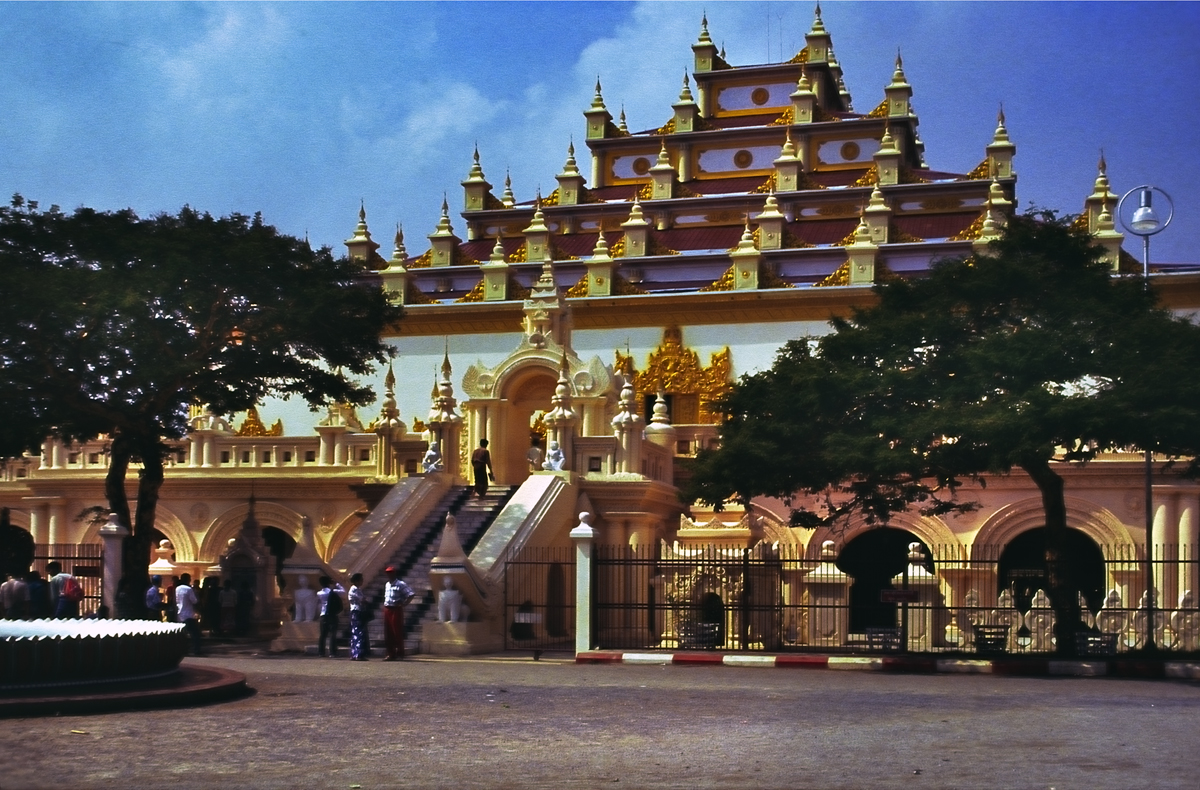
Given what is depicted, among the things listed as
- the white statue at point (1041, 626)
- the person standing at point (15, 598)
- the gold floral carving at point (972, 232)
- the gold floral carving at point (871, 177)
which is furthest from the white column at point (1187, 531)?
the person standing at point (15, 598)

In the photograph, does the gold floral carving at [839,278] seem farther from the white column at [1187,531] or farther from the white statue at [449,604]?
the white statue at [449,604]

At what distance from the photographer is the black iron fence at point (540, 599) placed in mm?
26516

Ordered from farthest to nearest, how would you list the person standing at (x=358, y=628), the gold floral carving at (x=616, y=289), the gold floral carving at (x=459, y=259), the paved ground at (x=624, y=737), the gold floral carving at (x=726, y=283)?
the gold floral carving at (x=459, y=259) < the gold floral carving at (x=616, y=289) < the gold floral carving at (x=726, y=283) < the person standing at (x=358, y=628) < the paved ground at (x=624, y=737)

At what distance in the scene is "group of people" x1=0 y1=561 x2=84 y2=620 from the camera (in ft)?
78.8

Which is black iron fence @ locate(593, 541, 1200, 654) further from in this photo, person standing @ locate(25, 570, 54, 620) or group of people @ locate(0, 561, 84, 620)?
person standing @ locate(25, 570, 54, 620)

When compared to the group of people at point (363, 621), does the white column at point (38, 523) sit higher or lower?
higher

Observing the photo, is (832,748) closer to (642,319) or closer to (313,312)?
(313,312)

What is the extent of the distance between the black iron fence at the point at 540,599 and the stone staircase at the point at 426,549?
1.25m

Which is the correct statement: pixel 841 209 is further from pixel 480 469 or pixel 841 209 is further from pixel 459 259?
pixel 480 469

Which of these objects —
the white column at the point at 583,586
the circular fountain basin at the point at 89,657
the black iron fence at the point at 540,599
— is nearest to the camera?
the circular fountain basin at the point at 89,657

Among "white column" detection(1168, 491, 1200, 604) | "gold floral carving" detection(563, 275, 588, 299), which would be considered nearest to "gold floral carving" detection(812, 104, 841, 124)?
"gold floral carving" detection(563, 275, 588, 299)

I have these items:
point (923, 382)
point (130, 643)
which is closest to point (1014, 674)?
point (923, 382)

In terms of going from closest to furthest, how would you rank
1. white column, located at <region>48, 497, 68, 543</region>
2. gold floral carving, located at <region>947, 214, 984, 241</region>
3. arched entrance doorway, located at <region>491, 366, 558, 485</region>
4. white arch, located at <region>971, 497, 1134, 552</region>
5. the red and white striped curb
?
the red and white striped curb
white arch, located at <region>971, 497, 1134, 552</region>
arched entrance doorway, located at <region>491, 366, 558, 485</region>
white column, located at <region>48, 497, 68, 543</region>
gold floral carving, located at <region>947, 214, 984, 241</region>

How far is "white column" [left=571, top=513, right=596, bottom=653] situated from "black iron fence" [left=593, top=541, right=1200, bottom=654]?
181 mm
